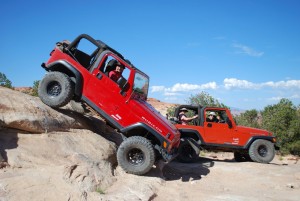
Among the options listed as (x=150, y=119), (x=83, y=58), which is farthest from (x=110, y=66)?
(x=150, y=119)

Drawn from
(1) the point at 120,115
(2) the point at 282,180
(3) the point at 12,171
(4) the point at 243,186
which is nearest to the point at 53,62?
(1) the point at 120,115

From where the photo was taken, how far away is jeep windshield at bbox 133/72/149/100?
7660 mm

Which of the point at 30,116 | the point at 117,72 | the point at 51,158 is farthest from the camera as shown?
the point at 117,72

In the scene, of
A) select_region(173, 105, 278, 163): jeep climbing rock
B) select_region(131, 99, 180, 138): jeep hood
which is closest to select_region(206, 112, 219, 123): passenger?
select_region(173, 105, 278, 163): jeep climbing rock

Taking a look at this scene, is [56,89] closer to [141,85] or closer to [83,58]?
[83,58]

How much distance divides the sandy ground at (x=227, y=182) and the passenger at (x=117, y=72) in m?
2.65

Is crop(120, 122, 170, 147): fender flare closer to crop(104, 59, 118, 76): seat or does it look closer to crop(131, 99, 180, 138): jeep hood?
crop(131, 99, 180, 138): jeep hood

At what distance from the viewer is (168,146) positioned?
723cm

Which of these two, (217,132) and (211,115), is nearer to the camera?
(217,132)

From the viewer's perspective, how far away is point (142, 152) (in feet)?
23.1

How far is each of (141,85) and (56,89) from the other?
80.9 inches

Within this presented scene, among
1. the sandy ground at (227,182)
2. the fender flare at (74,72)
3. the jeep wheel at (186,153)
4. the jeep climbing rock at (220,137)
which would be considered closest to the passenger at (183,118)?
the jeep climbing rock at (220,137)

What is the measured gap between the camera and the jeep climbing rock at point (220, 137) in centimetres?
1053

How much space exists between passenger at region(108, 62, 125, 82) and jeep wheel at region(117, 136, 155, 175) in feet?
4.98
